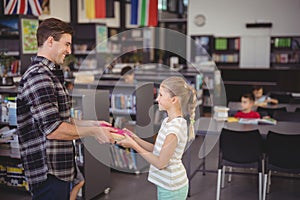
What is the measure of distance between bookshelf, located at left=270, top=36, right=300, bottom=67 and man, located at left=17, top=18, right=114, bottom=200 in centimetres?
1082

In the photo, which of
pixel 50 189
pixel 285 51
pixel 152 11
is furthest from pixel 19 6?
pixel 285 51

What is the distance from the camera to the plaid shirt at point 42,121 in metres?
2.08

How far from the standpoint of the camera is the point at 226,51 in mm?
12773

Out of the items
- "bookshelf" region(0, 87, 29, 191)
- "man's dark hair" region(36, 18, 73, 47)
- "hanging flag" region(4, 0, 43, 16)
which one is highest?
"hanging flag" region(4, 0, 43, 16)

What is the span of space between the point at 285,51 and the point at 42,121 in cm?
1128

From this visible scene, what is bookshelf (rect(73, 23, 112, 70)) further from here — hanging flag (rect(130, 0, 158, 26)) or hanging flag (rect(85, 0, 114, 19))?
hanging flag (rect(130, 0, 158, 26))

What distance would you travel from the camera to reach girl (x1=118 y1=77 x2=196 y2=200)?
2352 mm

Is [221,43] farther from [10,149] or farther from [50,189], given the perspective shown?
[50,189]

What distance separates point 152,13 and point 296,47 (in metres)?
5.78

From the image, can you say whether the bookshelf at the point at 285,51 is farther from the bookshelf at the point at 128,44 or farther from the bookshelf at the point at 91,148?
the bookshelf at the point at 91,148

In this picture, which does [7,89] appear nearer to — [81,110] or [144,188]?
[81,110]

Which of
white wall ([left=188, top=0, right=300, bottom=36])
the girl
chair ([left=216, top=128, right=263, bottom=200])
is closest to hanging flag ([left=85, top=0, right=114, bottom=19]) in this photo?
white wall ([left=188, top=0, right=300, bottom=36])

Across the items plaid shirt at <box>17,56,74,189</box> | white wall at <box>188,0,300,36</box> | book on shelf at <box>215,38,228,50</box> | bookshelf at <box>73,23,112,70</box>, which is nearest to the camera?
plaid shirt at <box>17,56,74,189</box>

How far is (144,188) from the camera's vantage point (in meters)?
4.78
